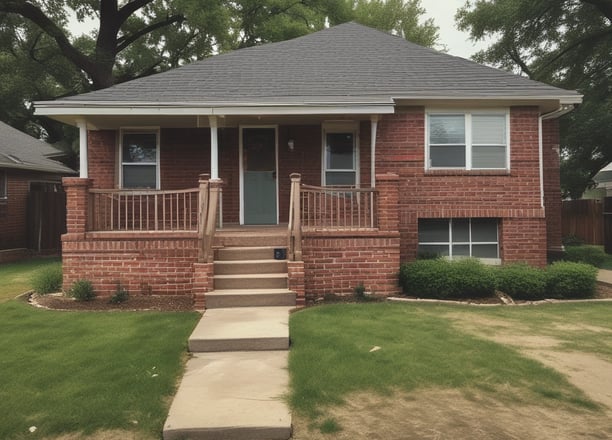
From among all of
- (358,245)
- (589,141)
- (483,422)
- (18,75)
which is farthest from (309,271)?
(18,75)

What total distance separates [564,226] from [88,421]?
23.0 metres

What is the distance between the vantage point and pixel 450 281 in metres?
8.23

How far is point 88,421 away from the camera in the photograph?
3.78 m

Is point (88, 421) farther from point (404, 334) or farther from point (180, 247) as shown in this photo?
point (180, 247)

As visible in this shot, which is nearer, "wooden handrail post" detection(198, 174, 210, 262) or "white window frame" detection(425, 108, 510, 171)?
"wooden handrail post" detection(198, 174, 210, 262)

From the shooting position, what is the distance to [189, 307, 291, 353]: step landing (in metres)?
5.59

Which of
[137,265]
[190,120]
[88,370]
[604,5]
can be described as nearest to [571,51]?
[604,5]

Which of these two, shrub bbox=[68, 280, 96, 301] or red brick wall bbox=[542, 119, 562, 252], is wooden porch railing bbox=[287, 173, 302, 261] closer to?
shrub bbox=[68, 280, 96, 301]

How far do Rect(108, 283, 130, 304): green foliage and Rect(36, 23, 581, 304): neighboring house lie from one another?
9.3 inches

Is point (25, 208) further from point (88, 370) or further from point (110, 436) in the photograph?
point (110, 436)

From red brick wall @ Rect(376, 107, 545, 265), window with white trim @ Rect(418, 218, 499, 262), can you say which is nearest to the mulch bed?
window with white trim @ Rect(418, 218, 499, 262)

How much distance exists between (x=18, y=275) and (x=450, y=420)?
11.7 meters

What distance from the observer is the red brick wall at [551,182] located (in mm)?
12328

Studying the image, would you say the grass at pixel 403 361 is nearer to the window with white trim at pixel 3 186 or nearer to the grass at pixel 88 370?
the grass at pixel 88 370
